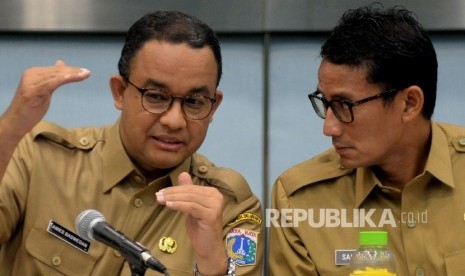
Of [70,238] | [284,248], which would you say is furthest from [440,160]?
[70,238]

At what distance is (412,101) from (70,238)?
36.6 inches

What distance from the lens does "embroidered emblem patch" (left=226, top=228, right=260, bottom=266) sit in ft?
7.68

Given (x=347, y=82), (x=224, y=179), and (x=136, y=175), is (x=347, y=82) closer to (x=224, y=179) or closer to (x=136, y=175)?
(x=224, y=179)

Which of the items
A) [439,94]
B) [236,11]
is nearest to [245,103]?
[236,11]

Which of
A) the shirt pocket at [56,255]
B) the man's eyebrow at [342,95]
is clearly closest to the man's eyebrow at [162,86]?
the man's eyebrow at [342,95]

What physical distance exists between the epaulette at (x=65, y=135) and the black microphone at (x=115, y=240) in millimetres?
661

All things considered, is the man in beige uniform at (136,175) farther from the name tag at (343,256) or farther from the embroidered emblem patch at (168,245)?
the name tag at (343,256)

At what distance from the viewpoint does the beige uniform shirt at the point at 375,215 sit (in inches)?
93.9

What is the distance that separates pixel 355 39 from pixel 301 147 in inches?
25.7

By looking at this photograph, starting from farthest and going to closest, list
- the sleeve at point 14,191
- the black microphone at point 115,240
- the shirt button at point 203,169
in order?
the shirt button at point 203,169 → the sleeve at point 14,191 → the black microphone at point 115,240

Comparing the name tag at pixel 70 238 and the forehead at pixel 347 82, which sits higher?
the forehead at pixel 347 82

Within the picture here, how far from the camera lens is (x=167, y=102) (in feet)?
7.47

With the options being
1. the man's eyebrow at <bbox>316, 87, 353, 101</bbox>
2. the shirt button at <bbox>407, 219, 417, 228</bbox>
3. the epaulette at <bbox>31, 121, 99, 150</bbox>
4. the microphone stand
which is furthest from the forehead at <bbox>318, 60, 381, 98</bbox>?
the microphone stand

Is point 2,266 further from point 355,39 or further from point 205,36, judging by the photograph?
point 355,39
